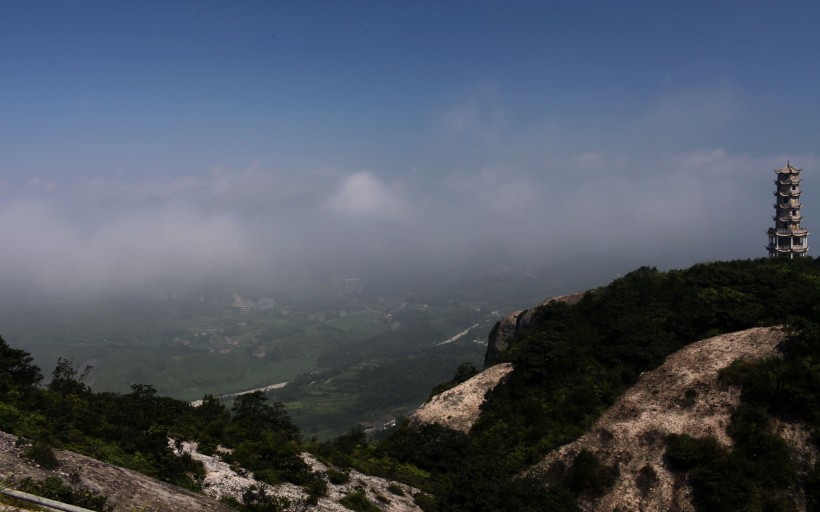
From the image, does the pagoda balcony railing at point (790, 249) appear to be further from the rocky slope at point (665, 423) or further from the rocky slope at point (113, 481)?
the rocky slope at point (113, 481)

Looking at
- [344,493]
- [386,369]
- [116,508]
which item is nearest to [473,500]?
[344,493]

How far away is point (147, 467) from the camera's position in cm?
1862

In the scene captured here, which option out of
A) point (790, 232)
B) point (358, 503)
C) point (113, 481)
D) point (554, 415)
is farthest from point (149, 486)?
point (790, 232)

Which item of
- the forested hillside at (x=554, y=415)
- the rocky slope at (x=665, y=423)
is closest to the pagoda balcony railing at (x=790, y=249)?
the forested hillside at (x=554, y=415)

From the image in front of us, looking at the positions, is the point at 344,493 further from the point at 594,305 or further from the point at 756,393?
the point at 594,305

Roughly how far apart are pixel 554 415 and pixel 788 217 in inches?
1843

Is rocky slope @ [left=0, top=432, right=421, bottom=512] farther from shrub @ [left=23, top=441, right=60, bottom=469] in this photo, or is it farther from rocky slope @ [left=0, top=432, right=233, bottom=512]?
shrub @ [left=23, top=441, right=60, bottom=469]

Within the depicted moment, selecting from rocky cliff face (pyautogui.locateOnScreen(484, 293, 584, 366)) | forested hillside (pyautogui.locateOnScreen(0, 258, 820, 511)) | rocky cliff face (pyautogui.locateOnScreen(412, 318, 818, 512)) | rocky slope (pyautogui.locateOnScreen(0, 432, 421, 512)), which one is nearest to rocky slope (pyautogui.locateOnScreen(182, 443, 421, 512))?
rocky slope (pyautogui.locateOnScreen(0, 432, 421, 512))

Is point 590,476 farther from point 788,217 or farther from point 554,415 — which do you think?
point 788,217

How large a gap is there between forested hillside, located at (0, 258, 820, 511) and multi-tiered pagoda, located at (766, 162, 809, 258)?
20.7m

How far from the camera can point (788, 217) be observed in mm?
58469

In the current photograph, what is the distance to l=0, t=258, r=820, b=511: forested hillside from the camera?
20.4 metres

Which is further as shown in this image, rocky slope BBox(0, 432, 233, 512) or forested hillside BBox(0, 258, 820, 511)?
forested hillside BBox(0, 258, 820, 511)

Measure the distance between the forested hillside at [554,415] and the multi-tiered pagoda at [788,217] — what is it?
815 inches
